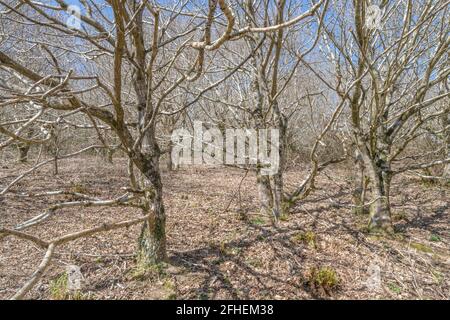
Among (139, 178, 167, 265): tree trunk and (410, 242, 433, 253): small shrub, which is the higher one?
(139, 178, 167, 265): tree trunk

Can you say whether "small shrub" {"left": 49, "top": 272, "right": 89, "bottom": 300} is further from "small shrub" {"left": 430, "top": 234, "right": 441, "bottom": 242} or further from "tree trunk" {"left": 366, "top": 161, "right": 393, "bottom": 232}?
"small shrub" {"left": 430, "top": 234, "right": 441, "bottom": 242}

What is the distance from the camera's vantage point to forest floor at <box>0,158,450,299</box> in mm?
2371

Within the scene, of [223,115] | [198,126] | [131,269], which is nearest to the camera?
[131,269]

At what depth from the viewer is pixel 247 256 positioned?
2.94 metres

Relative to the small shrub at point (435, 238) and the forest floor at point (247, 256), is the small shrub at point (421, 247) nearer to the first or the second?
the forest floor at point (247, 256)

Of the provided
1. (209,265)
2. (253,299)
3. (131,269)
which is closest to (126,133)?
(131,269)

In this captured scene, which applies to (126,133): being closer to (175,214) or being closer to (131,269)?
(131,269)

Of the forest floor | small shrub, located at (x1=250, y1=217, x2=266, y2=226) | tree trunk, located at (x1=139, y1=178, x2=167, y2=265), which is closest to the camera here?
the forest floor

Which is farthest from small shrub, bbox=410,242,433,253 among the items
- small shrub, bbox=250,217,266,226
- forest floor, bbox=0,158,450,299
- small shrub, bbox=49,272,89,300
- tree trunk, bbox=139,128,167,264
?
small shrub, bbox=49,272,89,300

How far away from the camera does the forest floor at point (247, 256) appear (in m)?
2.37

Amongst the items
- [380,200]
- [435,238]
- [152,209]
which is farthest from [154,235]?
[435,238]

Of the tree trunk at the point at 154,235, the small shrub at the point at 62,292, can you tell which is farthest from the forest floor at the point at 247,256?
the tree trunk at the point at 154,235

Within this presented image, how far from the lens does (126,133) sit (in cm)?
224
